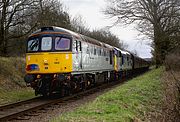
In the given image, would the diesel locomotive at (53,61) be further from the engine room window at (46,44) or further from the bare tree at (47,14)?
the bare tree at (47,14)

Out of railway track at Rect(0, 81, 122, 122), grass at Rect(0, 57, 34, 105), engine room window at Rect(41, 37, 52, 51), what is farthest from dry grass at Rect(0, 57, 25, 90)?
railway track at Rect(0, 81, 122, 122)

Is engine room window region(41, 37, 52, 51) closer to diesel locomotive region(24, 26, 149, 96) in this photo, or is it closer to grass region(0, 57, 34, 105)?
diesel locomotive region(24, 26, 149, 96)

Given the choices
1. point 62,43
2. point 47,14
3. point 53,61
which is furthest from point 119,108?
point 47,14

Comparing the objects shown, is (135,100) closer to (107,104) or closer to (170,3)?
(107,104)

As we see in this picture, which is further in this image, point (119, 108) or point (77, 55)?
point (77, 55)

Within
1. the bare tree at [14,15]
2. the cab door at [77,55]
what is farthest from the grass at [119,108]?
the bare tree at [14,15]

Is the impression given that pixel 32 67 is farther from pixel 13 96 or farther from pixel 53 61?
pixel 13 96

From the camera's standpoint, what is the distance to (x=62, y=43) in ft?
53.6

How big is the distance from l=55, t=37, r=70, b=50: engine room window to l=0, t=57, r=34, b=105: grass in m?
3.63

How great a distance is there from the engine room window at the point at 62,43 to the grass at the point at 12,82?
143 inches

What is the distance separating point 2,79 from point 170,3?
67.1 feet

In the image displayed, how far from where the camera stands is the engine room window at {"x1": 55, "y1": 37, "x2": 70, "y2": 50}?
16.2 meters

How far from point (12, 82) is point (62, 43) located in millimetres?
6563

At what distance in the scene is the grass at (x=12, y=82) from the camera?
1767 centimetres
